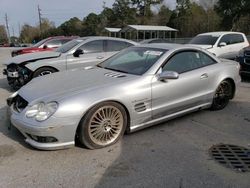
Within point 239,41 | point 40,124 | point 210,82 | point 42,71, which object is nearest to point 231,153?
point 210,82

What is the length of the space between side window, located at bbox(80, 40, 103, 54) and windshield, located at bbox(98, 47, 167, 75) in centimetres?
297

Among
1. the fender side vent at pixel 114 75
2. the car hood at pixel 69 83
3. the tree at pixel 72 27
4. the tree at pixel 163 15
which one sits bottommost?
the tree at pixel 72 27

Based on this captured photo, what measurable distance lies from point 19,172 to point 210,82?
3.60 m

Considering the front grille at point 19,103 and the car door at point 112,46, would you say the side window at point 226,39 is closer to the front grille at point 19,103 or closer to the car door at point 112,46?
the car door at point 112,46

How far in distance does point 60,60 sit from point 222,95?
4.37 m

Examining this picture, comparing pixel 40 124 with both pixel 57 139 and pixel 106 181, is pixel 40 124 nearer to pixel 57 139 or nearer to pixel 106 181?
pixel 57 139

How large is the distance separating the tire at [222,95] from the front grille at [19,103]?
137 inches

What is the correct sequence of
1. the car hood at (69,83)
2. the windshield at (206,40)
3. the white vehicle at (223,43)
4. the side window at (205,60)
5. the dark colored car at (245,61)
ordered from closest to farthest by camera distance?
the car hood at (69,83) → the side window at (205,60) → the dark colored car at (245,61) → the white vehicle at (223,43) → the windshield at (206,40)

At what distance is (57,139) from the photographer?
151 inches

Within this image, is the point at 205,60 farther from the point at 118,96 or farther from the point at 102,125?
the point at 102,125

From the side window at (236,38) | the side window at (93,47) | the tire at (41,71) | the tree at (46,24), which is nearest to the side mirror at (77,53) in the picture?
the side window at (93,47)

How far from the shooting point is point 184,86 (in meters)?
4.97

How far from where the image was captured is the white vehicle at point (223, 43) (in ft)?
38.2

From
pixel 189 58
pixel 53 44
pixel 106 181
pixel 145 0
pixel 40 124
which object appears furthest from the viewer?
pixel 145 0
